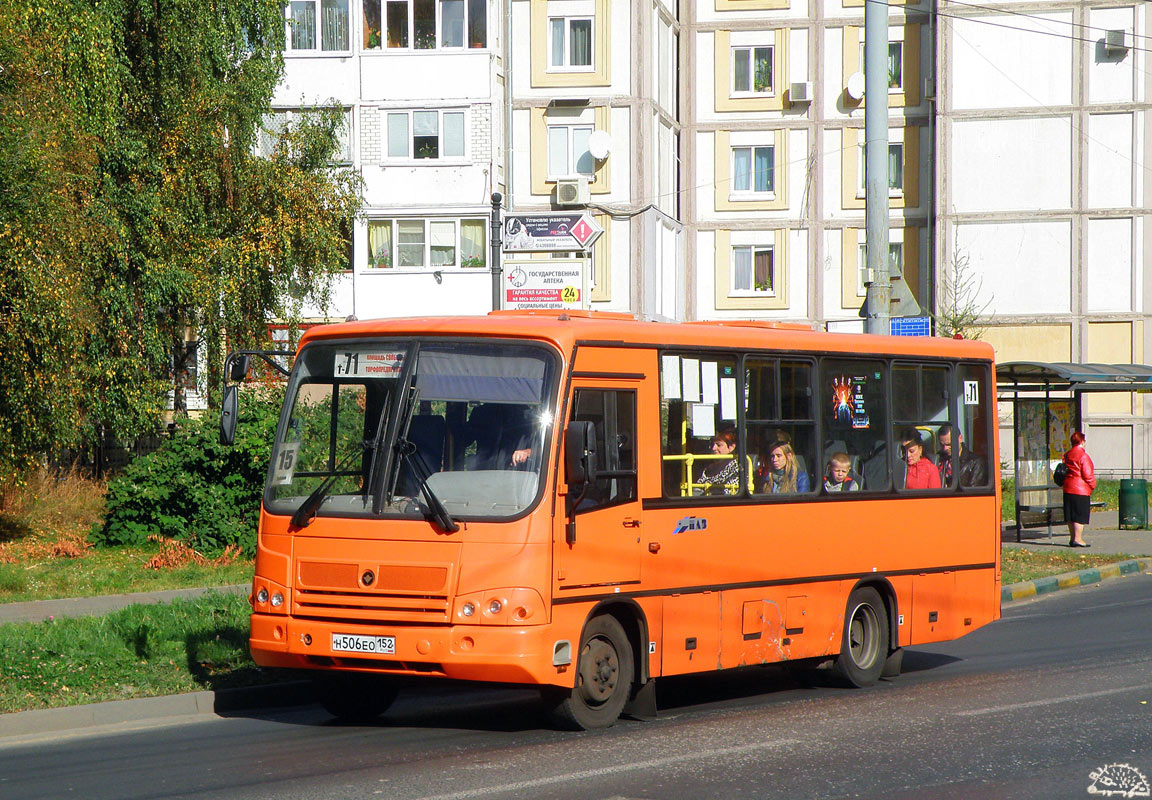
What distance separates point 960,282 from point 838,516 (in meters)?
38.4

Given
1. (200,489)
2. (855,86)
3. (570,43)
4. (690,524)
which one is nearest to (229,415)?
(690,524)

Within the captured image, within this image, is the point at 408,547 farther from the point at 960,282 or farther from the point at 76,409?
the point at 960,282

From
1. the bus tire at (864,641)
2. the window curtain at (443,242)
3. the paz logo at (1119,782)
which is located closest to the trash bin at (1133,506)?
the bus tire at (864,641)

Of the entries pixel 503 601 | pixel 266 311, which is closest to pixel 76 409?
pixel 266 311

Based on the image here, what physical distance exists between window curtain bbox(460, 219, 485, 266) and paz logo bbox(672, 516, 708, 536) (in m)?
30.8

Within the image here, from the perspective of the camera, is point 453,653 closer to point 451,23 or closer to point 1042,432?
point 1042,432

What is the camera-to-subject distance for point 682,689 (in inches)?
468

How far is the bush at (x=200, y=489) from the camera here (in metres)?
20.7

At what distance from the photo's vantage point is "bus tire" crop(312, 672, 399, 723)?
1028cm

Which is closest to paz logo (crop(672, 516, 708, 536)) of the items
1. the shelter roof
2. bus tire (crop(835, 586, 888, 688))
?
bus tire (crop(835, 586, 888, 688))

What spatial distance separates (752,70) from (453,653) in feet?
143

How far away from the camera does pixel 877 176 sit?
17.3 meters

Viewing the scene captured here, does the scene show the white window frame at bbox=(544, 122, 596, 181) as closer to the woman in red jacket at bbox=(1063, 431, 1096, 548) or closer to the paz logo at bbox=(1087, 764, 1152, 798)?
the woman in red jacket at bbox=(1063, 431, 1096, 548)

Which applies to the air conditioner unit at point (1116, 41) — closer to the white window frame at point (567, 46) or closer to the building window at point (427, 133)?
the white window frame at point (567, 46)
